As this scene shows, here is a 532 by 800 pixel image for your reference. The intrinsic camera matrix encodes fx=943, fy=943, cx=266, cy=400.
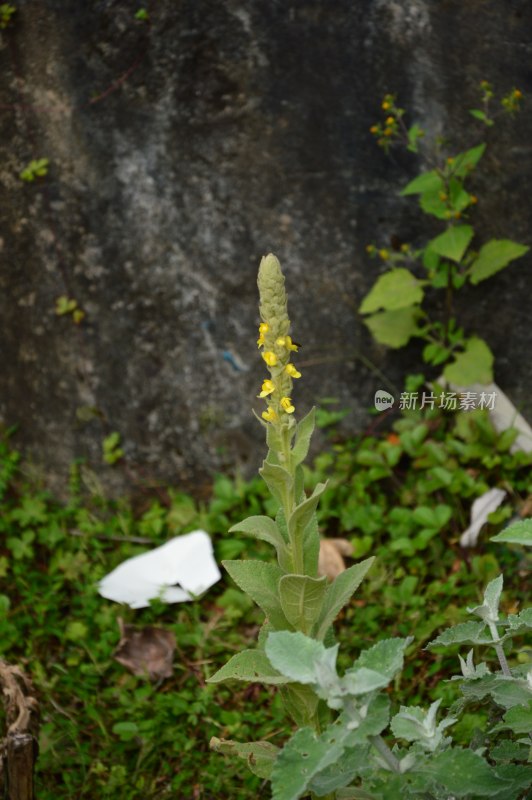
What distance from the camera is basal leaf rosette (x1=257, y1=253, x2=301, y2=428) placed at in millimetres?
1635

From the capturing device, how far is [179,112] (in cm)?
363

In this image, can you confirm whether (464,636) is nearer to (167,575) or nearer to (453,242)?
(167,575)

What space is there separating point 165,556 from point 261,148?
159 cm

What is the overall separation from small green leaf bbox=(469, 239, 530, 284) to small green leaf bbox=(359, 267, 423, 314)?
0.21 meters

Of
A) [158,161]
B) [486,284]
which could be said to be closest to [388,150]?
[486,284]

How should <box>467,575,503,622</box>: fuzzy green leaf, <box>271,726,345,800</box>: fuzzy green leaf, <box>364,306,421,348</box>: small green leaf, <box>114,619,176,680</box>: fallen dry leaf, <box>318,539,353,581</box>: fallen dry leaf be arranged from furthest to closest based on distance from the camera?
<box>364,306,421,348</box>: small green leaf, <box>318,539,353,581</box>: fallen dry leaf, <box>114,619,176,680</box>: fallen dry leaf, <box>467,575,503,622</box>: fuzzy green leaf, <box>271,726,345,800</box>: fuzzy green leaf

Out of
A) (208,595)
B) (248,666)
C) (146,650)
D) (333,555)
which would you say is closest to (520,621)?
(248,666)

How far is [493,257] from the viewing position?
3.46 metres

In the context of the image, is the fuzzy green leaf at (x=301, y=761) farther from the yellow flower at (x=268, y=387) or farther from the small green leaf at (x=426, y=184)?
the small green leaf at (x=426, y=184)

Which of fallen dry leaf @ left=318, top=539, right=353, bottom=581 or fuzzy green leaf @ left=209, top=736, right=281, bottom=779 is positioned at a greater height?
fuzzy green leaf @ left=209, top=736, right=281, bottom=779

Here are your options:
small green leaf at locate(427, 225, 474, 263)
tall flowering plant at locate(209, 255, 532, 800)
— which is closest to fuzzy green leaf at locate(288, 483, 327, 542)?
tall flowering plant at locate(209, 255, 532, 800)

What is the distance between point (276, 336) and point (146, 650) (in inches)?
70.6

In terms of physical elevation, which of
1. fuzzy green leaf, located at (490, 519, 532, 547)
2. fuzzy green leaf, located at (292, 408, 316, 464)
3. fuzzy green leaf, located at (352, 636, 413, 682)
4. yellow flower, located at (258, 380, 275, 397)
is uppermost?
yellow flower, located at (258, 380, 275, 397)

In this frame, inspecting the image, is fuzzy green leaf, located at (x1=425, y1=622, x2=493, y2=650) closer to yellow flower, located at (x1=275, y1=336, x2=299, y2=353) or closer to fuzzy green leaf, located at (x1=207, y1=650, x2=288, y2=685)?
fuzzy green leaf, located at (x1=207, y1=650, x2=288, y2=685)
